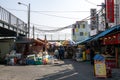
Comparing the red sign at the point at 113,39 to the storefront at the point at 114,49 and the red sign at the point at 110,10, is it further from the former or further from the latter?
the red sign at the point at 110,10

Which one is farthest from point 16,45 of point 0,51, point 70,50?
point 70,50

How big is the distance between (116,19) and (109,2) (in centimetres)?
176

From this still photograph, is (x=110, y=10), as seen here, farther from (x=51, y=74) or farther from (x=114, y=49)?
(x=51, y=74)

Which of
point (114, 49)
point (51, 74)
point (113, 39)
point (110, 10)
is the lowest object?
point (51, 74)

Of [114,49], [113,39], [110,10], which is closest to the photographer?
[113,39]

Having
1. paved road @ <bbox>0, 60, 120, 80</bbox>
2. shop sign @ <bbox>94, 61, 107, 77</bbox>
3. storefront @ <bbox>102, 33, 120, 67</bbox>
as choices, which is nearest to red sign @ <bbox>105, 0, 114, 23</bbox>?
storefront @ <bbox>102, 33, 120, 67</bbox>

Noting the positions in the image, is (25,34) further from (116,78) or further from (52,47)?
(116,78)

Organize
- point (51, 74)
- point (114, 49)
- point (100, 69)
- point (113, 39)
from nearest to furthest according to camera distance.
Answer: point (100, 69), point (51, 74), point (113, 39), point (114, 49)

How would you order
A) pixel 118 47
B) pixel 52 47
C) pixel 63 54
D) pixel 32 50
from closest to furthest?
pixel 118 47, pixel 32 50, pixel 63 54, pixel 52 47

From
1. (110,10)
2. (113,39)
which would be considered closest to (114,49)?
(113,39)

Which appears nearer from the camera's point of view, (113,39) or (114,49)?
(113,39)

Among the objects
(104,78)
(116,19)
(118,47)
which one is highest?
(116,19)

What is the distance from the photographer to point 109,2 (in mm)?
27953

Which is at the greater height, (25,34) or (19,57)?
(25,34)
